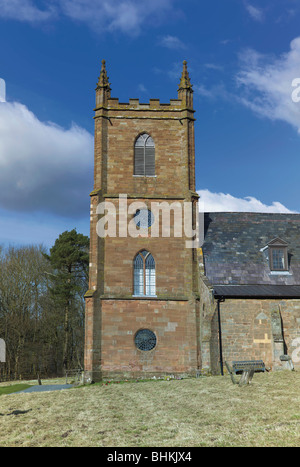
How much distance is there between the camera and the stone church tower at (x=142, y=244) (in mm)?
24312

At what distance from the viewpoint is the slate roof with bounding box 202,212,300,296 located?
25453 mm

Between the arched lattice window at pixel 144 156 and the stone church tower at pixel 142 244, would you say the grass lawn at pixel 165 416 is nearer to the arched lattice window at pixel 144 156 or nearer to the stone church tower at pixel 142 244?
the stone church tower at pixel 142 244

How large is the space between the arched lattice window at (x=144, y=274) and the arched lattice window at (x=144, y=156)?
16.5 feet

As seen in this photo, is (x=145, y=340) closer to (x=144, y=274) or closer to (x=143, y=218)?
(x=144, y=274)

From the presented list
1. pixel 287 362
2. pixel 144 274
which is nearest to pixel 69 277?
pixel 144 274

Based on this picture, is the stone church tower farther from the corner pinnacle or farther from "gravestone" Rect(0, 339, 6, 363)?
"gravestone" Rect(0, 339, 6, 363)

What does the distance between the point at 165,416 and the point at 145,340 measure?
37.6 feet

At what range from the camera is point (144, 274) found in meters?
25.7

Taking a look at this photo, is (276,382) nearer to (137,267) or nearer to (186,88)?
(137,267)

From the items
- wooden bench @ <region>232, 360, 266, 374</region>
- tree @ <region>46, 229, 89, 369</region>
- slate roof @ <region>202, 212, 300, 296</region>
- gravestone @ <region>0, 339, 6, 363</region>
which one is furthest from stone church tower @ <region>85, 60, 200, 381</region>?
gravestone @ <region>0, 339, 6, 363</region>

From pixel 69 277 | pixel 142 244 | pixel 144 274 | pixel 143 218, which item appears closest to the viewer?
pixel 144 274

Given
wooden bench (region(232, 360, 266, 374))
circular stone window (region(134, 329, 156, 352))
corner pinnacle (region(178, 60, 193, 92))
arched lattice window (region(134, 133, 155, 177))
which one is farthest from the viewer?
corner pinnacle (region(178, 60, 193, 92))

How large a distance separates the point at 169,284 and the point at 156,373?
4.93m

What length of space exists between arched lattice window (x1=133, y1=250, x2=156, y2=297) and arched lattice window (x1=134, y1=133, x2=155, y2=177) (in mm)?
5028
